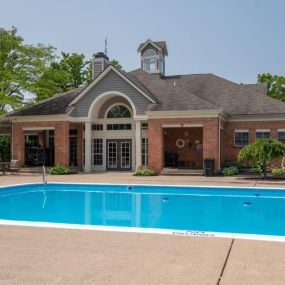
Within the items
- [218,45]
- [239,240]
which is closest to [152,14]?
[218,45]

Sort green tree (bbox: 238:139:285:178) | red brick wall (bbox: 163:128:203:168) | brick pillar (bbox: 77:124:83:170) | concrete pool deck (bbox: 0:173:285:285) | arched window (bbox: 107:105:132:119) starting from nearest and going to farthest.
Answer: concrete pool deck (bbox: 0:173:285:285) < green tree (bbox: 238:139:285:178) < red brick wall (bbox: 163:128:203:168) < arched window (bbox: 107:105:132:119) < brick pillar (bbox: 77:124:83:170)

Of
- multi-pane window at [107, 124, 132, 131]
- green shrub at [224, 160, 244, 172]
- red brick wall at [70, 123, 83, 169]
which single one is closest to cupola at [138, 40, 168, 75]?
multi-pane window at [107, 124, 132, 131]

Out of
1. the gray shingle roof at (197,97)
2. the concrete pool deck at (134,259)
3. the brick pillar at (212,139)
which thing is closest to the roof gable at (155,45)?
the gray shingle roof at (197,97)

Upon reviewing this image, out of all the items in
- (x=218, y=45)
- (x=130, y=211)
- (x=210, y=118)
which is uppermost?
(x=218, y=45)

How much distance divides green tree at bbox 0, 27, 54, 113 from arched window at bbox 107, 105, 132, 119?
5.53 m

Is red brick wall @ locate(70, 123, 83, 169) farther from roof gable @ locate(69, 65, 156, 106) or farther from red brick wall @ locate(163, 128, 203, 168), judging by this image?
red brick wall @ locate(163, 128, 203, 168)

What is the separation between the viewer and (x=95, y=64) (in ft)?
104

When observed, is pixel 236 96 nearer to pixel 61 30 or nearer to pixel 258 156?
pixel 258 156

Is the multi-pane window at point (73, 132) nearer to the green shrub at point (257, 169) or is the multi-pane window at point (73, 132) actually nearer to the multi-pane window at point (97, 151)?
the multi-pane window at point (97, 151)

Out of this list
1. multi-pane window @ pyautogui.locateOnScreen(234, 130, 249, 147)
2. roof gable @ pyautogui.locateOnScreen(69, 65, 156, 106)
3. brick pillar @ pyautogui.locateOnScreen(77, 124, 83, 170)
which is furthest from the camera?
brick pillar @ pyautogui.locateOnScreen(77, 124, 83, 170)

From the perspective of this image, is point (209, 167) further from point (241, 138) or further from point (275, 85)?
point (275, 85)

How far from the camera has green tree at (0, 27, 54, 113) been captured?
83.5ft

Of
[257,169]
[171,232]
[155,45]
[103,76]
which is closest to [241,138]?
[257,169]

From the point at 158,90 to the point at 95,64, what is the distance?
7157 mm
